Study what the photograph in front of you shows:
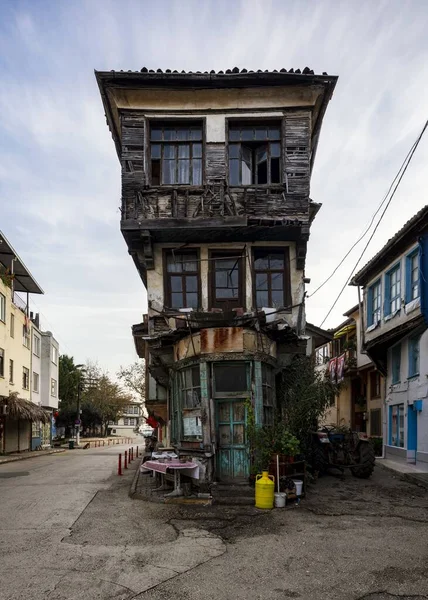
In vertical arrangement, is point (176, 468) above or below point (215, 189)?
below

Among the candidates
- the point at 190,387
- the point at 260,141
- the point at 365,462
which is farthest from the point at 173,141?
the point at 365,462

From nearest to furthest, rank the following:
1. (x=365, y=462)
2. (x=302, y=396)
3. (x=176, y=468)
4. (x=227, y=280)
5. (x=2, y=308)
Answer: (x=176, y=468), (x=302, y=396), (x=227, y=280), (x=365, y=462), (x=2, y=308)

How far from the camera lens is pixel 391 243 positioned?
2105cm

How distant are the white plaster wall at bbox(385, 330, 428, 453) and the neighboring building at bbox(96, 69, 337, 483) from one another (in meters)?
5.78

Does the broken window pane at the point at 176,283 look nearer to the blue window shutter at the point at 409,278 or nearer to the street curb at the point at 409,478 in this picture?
the street curb at the point at 409,478

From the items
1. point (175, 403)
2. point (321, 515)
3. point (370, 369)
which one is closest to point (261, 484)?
point (321, 515)

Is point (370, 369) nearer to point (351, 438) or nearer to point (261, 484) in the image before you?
point (351, 438)

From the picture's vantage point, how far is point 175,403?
15.1 metres

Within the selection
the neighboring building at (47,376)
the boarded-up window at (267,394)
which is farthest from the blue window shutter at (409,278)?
the neighboring building at (47,376)

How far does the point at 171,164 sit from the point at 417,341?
11.2m

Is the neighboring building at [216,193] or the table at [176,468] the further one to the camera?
the neighboring building at [216,193]

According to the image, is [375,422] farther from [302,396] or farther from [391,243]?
[302,396]

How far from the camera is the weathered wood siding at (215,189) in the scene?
15.0 metres

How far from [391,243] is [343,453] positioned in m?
8.54
